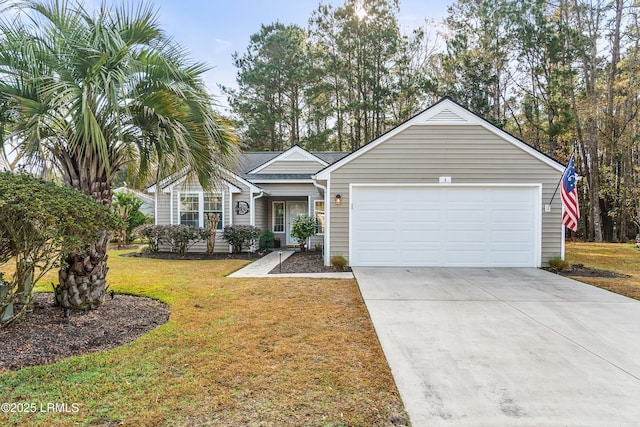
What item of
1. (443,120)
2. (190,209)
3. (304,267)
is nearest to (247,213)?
(190,209)

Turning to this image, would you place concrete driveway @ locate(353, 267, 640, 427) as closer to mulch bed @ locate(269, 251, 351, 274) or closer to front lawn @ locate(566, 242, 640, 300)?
front lawn @ locate(566, 242, 640, 300)

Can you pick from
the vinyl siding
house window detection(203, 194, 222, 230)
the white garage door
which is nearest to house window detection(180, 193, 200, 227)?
the vinyl siding

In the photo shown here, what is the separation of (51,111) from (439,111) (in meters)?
7.89

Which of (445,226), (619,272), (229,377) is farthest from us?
(445,226)

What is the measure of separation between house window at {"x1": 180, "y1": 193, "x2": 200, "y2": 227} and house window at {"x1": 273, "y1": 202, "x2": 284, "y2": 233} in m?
3.39

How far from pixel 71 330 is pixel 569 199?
967 cm

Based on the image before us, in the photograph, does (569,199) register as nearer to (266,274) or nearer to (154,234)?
(266,274)

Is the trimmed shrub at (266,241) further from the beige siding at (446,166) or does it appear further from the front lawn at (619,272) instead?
the front lawn at (619,272)

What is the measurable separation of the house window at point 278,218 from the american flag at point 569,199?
32.6 feet

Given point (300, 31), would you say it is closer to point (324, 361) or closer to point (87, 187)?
point (87, 187)

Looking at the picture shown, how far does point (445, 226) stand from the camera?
8.52 metres

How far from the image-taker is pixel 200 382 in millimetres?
2822

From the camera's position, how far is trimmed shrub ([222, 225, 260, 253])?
11.5 meters

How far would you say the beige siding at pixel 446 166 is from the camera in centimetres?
836
